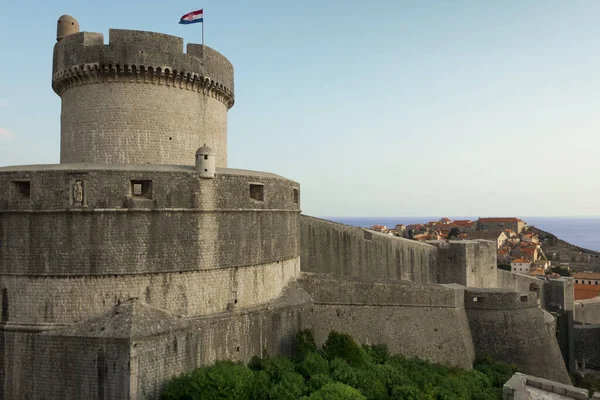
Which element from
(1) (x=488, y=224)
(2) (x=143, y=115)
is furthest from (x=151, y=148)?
(1) (x=488, y=224)

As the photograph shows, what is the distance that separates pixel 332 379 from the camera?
35.0ft

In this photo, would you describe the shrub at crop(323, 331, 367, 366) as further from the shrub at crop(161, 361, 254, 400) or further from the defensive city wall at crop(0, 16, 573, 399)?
the shrub at crop(161, 361, 254, 400)

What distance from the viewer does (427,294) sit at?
56.4ft

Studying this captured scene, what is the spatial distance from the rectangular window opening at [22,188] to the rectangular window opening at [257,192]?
599cm

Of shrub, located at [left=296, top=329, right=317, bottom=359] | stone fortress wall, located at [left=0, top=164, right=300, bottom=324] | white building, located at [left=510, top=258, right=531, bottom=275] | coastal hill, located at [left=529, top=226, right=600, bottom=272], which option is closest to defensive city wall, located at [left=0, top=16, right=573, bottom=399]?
stone fortress wall, located at [left=0, top=164, right=300, bottom=324]

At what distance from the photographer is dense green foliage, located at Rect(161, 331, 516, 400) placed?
9.67 metres

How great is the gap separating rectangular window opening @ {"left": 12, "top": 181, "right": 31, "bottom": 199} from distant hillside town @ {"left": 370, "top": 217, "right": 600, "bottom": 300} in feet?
115

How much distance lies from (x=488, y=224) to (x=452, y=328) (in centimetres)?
7638

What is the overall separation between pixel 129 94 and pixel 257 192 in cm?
503

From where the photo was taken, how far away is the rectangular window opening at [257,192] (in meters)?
13.1

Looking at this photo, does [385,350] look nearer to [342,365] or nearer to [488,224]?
[342,365]

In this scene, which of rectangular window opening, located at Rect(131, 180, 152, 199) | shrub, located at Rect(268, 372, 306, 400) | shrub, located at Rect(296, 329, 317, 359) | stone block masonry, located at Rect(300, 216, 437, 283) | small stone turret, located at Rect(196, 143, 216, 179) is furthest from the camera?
stone block masonry, located at Rect(300, 216, 437, 283)

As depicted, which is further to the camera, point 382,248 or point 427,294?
point 382,248

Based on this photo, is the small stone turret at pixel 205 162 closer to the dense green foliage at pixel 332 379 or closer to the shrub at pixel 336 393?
the dense green foliage at pixel 332 379
